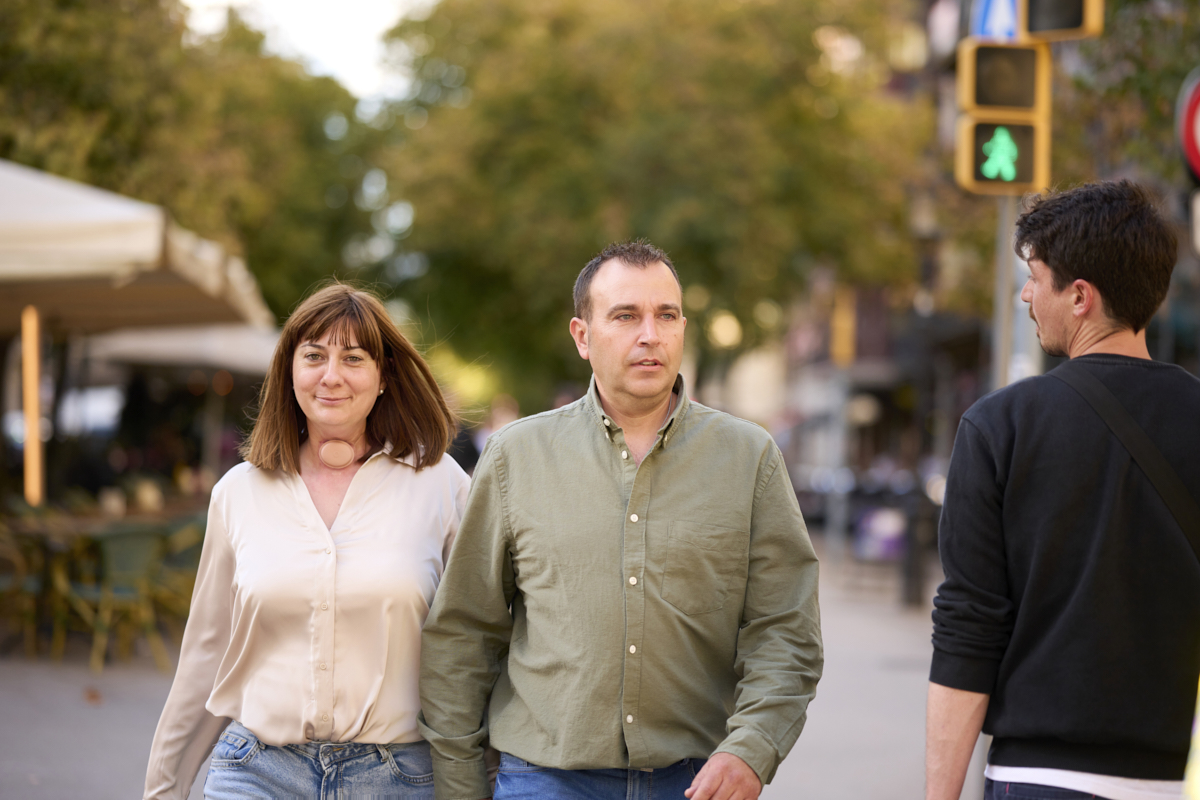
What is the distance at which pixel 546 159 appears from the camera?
25547 mm

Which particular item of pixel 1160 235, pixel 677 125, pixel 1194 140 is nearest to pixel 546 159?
pixel 677 125

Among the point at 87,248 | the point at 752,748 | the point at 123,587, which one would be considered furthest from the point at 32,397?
the point at 752,748

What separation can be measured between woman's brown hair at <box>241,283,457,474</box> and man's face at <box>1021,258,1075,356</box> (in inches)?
61.3

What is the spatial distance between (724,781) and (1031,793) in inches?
24.2

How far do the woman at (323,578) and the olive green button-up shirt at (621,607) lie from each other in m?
0.14

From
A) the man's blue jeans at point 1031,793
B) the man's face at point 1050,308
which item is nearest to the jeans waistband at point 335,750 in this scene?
the man's blue jeans at point 1031,793

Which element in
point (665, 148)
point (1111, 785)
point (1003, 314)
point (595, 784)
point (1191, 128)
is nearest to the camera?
point (1111, 785)

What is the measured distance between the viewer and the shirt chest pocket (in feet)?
9.36

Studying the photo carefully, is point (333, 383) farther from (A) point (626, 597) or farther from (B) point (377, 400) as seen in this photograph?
(A) point (626, 597)

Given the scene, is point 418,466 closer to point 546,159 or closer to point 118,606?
point 118,606

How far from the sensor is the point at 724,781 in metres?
2.67

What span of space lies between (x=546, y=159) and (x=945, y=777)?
23.8 metres

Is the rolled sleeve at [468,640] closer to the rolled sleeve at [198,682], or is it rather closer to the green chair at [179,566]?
the rolled sleeve at [198,682]

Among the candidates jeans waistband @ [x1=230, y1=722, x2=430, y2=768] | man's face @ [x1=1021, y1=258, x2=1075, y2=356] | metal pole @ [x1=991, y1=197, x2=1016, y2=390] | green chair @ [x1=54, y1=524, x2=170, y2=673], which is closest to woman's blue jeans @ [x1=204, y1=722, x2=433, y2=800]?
jeans waistband @ [x1=230, y1=722, x2=430, y2=768]
